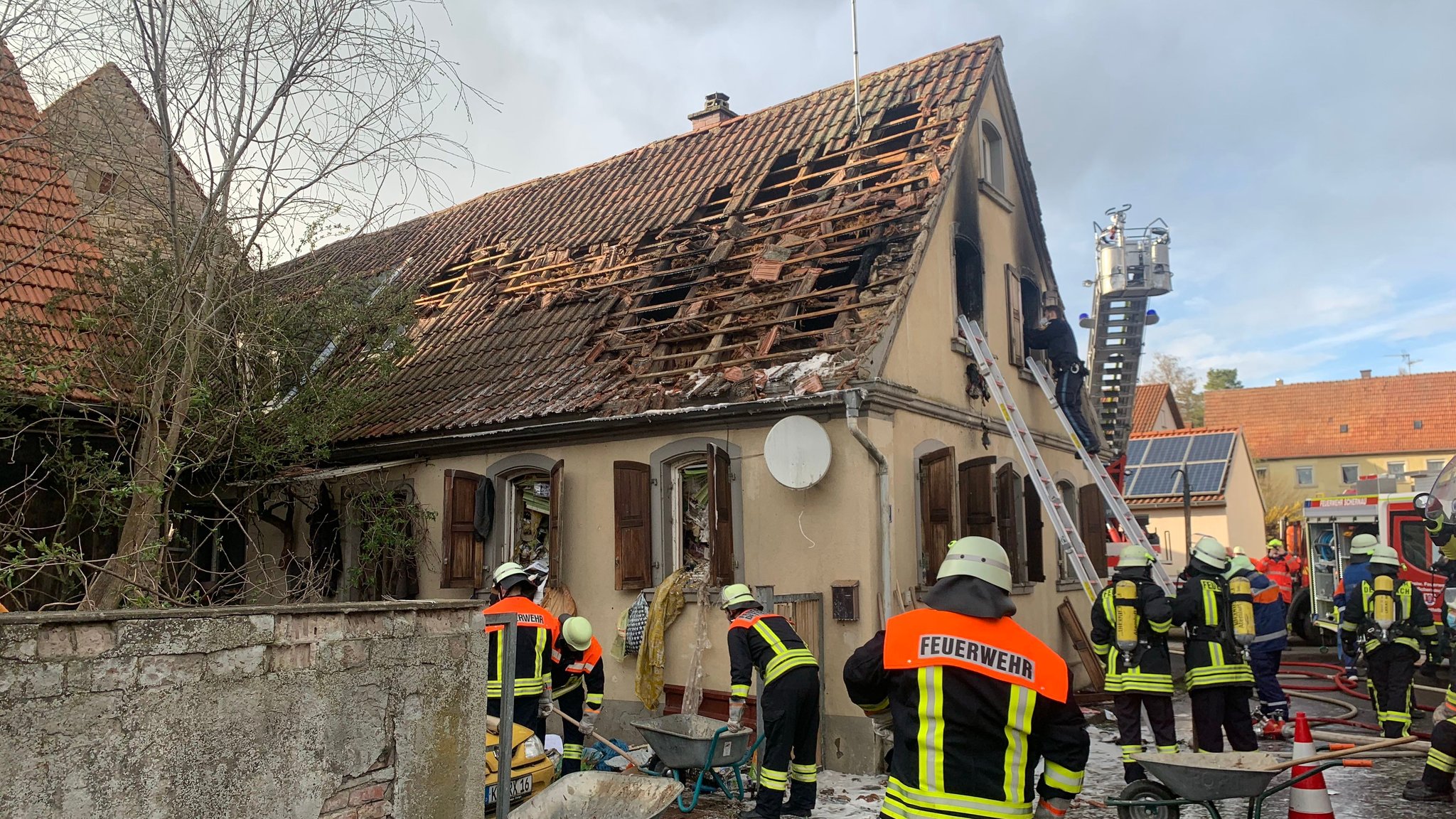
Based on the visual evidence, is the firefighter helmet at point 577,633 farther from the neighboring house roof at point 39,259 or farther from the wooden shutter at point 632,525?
the neighboring house roof at point 39,259

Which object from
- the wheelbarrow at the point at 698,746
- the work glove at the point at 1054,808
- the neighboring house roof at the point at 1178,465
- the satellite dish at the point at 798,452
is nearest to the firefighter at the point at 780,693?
the wheelbarrow at the point at 698,746

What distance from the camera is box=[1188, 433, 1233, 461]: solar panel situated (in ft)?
109

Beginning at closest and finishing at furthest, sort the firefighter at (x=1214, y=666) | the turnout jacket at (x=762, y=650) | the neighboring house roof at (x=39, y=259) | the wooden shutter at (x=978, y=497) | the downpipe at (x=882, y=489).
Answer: the turnout jacket at (x=762, y=650) → the firefighter at (x=1214, y=666) → the downpipe at (x=882, y=489) → the neighboring house roof at (x=39, y=259) → the wooden shutter at (x=978, y=497)

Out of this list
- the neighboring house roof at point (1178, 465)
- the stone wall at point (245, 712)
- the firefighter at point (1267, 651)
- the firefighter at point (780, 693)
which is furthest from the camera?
the neighboring house roof at point (1178, 465)

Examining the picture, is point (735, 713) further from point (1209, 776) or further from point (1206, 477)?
point (1206, 477)

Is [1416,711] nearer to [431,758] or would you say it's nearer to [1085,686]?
[1085,686]

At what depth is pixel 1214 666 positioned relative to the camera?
7.67 metres

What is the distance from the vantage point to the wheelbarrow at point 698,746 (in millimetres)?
7176

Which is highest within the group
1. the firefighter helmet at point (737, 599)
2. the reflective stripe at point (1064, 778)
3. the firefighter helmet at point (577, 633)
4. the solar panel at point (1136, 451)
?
the solar panel at point (1136, 451)

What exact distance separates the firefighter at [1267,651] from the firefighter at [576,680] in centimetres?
660

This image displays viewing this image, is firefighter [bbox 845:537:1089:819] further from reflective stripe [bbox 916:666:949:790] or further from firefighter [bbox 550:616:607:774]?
firefighter [bbox 550:616:607:774]

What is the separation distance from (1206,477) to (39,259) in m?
31.6

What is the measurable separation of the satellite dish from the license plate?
3.86m

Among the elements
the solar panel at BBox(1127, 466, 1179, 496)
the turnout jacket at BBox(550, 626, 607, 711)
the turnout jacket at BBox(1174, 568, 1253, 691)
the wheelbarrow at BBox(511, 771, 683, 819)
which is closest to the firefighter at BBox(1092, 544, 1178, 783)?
the turnout jacket at BBox(1174, 568, 1253, 691)
